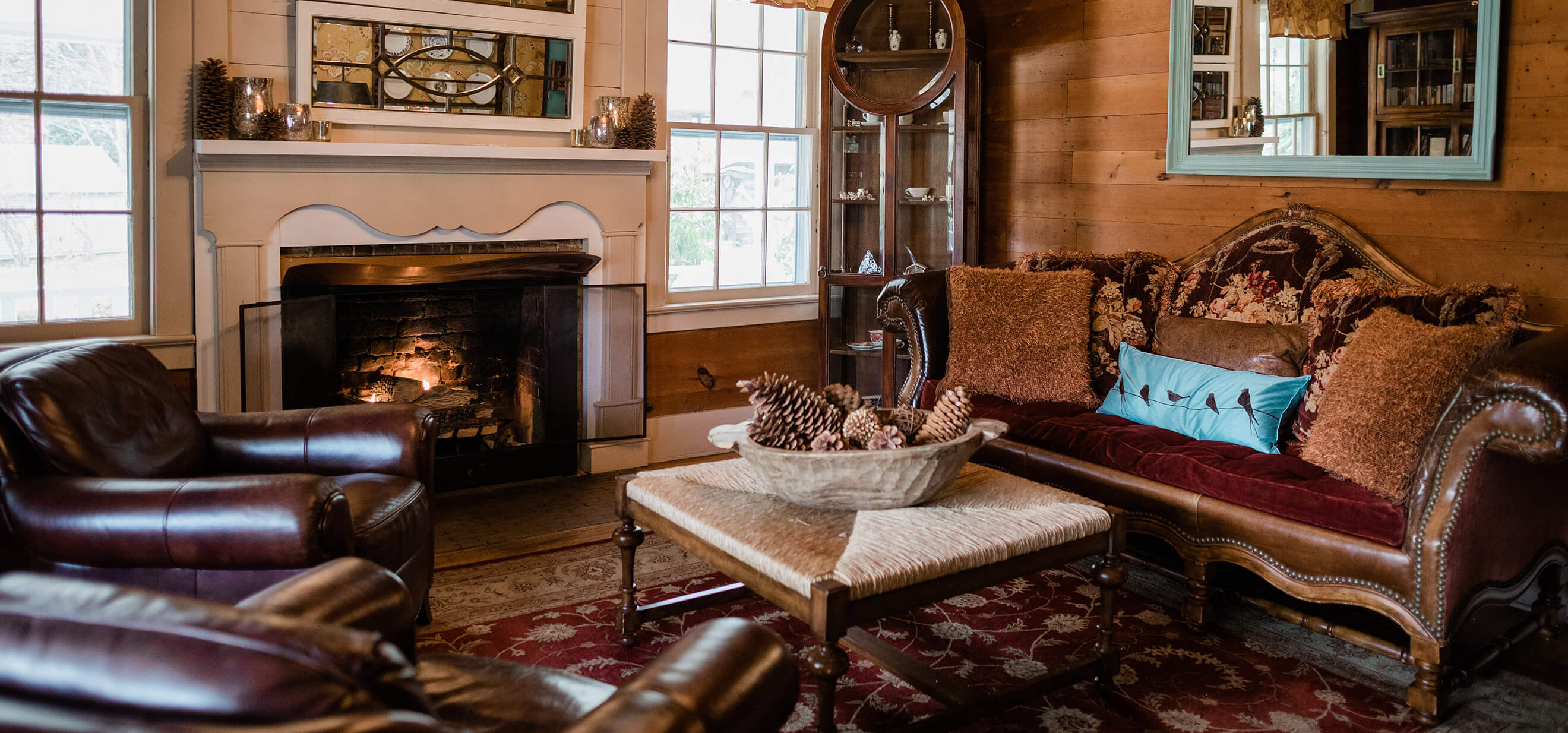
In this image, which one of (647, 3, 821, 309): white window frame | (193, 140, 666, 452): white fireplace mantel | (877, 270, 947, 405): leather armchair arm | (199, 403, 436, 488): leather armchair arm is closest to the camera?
(199, 403, 436, 488): leather armchair arm

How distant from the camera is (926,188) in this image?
4.72 metres

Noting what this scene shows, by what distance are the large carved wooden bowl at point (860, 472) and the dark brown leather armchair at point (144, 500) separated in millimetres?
833

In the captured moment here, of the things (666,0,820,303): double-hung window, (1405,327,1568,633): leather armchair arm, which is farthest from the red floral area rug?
(666,0,820,303): double-hung window

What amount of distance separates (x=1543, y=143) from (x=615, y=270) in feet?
10.3

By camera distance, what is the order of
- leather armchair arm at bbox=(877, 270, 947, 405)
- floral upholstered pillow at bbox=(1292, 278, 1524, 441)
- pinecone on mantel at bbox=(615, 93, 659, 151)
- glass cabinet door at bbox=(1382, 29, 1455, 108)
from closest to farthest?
floral upholstered pillow at bbox=(1292, 278, 1524, 441) < glass cabinet door at bbox=(1382, 29, 1455, 108) < leather armchair arm at bbox=(877, 270, 947, 405) < pinecone on mantel at bbox=(615, 93, 659, 151)

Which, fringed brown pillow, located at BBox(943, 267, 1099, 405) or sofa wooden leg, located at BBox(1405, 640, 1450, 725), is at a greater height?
fringed brown pillow, located at BBox(943, 267, 1099, 405)

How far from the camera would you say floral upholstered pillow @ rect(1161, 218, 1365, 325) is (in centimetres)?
335

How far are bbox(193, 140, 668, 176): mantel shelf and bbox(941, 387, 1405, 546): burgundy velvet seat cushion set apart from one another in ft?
5.71

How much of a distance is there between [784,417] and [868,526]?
0.31 meters

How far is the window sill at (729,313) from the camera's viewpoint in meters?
4.69

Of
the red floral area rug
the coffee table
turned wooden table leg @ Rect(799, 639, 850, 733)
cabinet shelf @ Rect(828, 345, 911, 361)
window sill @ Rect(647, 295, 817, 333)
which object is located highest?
window sill @ Rect(647, 295, 817, 333)

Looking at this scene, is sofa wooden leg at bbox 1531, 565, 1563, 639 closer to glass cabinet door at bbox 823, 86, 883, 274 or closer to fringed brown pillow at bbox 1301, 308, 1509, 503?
fringed brown pillow at bbox 1301, 308, 1509, 503

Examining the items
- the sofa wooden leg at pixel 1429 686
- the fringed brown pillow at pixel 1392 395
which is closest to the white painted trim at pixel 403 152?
the fringed brown pillow at pixel 1392 395

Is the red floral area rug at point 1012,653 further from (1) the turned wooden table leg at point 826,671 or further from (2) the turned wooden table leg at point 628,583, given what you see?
(1) the turned wooden table leg at point 826,671
